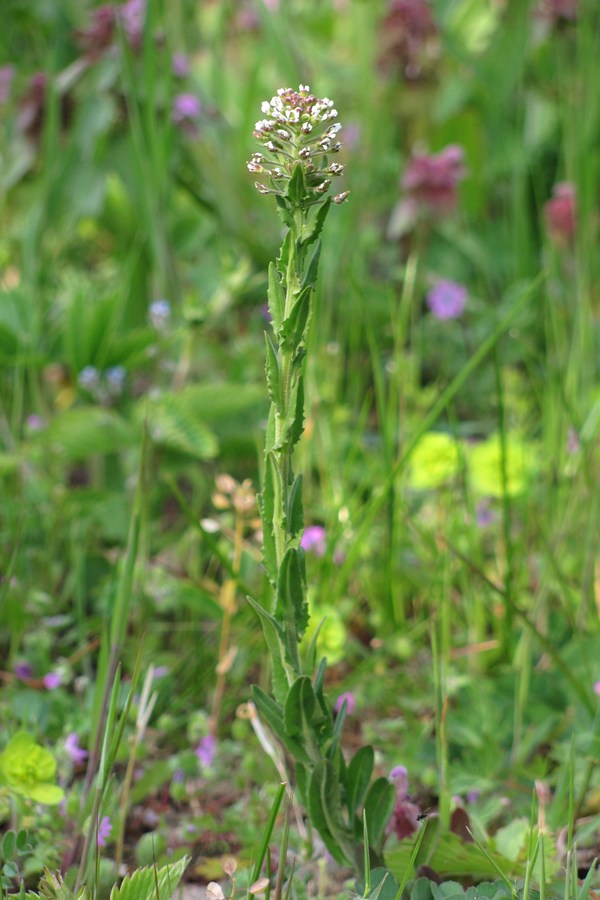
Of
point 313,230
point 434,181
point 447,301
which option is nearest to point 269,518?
point 313,230

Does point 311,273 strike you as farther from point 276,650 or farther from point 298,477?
point 276,650

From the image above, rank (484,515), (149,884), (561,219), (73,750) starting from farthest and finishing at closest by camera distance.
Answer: (561,219), (484,515), (73,750), (149,884)

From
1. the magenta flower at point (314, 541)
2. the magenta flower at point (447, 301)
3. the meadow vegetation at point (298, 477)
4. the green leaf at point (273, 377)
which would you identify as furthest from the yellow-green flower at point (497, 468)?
the green leaf at point (273, 377)

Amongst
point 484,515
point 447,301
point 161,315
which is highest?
point 447,301

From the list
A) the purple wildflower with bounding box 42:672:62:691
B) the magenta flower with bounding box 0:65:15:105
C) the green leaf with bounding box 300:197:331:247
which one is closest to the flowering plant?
the green leaf with bounding box 300:197:331:247

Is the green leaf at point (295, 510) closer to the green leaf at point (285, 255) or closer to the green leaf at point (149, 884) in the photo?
the green leaf at point (285, 255)

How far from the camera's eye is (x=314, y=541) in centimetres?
152

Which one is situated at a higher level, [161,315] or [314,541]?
[161,315]

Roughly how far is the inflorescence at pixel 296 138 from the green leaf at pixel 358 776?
0.51 m

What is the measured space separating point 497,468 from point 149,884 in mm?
938

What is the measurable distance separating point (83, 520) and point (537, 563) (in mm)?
733

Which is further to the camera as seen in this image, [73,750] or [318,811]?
[73,750]

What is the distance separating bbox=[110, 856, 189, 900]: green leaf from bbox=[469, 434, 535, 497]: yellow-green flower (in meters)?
0.85

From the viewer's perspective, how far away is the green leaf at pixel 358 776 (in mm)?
930
